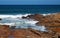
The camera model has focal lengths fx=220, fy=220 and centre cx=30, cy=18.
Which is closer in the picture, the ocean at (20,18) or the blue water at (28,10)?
the ocean at (20,18)

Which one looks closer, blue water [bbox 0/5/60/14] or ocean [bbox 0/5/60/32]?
ocean [bbox 0/5/60/32]

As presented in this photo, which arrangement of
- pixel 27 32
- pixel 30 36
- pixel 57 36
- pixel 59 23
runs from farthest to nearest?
pixel 59 23 → pixel 27 32 → pixel 30 36 → pixel 57 36

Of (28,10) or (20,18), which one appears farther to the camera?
(28,10)

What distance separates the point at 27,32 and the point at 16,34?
102 centimetres

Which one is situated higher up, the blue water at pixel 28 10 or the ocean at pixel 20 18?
the blue water at pixel 28 10

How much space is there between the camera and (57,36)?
15.1m

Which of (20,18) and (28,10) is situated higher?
(28,10)

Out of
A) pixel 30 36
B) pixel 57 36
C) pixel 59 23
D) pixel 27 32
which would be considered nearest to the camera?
pixel 57 36

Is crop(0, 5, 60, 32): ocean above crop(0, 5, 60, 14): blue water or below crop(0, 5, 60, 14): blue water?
below

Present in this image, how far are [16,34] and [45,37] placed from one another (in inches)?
87.3

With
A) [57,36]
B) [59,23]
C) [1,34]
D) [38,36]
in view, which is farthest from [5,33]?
[59,23]

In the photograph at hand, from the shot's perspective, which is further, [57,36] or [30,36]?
[30,36]

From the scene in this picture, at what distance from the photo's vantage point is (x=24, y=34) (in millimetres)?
16672

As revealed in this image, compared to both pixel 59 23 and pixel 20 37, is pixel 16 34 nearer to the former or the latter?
pixel 20 37
